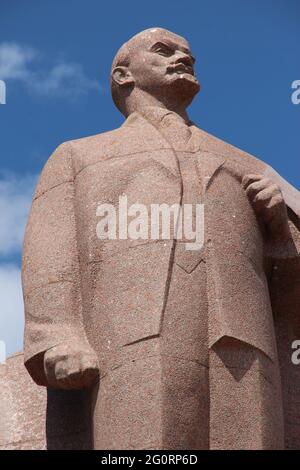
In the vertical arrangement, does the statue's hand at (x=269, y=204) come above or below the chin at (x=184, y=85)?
below

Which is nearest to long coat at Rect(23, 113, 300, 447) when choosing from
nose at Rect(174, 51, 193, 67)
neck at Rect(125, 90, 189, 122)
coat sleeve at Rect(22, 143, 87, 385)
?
coat sleeve at Rect(22, 143, 87, 385)

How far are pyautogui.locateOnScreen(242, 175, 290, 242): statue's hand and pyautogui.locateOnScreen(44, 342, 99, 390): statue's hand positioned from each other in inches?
73.8

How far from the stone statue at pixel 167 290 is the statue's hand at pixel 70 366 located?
0.03 ft

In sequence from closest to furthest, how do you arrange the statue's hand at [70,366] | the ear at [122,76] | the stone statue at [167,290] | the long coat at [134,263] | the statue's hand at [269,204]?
the stone statue at [167,290], the statue's hand at [70,366], the long coat at [134,263], the statue's hand at [269,204], the ear at [122,76]

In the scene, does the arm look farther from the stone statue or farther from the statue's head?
the statue's head

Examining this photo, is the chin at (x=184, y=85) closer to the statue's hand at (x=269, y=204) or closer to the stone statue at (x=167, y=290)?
the stone statue at (x=167, y=290)

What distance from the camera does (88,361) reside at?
413 inches

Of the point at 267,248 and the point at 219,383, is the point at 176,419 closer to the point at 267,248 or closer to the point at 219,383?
the point at 219,383

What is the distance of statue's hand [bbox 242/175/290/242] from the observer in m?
11.4

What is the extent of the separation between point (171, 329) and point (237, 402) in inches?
27.4

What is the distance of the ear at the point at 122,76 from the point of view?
12.4 m

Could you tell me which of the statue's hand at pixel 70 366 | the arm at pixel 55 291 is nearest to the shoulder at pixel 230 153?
the arm at pixel 55 291

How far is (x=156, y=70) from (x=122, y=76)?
0.35m

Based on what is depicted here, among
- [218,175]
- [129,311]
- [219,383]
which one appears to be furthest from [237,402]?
[218,175]
